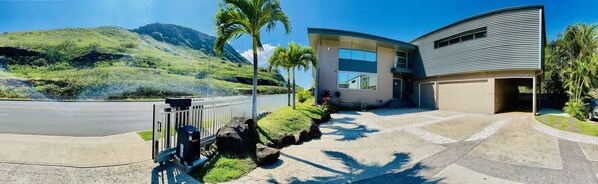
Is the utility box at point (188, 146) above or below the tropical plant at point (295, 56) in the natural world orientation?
below

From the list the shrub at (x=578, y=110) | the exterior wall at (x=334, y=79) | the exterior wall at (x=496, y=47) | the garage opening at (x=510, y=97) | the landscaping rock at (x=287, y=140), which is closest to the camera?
the landscaping rock at (x=287, y=140)

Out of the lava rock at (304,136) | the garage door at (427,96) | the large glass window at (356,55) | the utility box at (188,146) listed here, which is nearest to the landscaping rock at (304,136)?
the lava rock at (304,136)

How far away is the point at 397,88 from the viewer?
18.4 m

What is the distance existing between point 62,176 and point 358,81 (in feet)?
51.5

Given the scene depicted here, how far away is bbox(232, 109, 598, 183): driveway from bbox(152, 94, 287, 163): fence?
1.79m

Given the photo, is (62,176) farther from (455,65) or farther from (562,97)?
(562,97)

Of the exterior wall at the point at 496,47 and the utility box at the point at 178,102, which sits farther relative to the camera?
the exterior wall at the point at 496,47

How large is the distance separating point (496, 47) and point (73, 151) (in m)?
18.7

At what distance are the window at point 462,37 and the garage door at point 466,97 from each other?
2.98 metres

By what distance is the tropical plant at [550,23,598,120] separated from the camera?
10215 mm

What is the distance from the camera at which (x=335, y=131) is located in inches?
311

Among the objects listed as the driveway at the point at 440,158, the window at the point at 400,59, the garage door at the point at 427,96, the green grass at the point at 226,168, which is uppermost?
the window at the point at 400,59

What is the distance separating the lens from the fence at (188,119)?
3881 millimetres

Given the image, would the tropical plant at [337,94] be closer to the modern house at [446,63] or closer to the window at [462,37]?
the modern house at [446,63]
